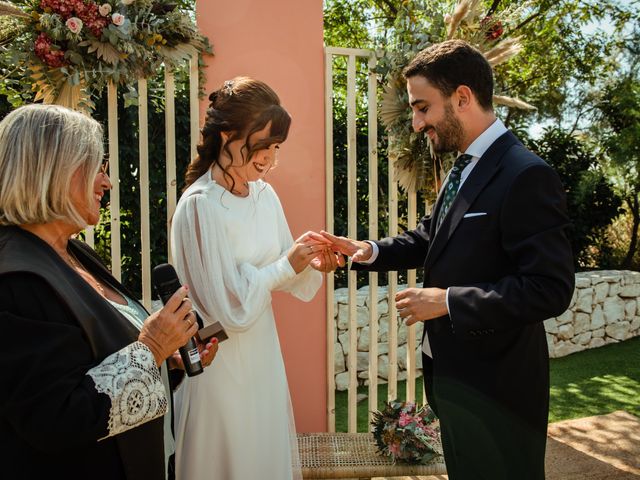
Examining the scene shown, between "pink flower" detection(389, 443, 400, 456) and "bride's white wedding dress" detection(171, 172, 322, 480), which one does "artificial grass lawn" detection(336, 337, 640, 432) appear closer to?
"pink flower" detection(389, 443, 400, 456)

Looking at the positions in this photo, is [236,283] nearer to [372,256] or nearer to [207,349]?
[207,349]

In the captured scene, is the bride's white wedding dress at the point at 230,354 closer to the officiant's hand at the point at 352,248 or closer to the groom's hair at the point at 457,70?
the officiant's hand at the point at 352,248

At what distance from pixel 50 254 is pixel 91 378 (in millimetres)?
356

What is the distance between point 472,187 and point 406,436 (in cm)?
182

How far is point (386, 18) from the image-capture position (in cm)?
1000

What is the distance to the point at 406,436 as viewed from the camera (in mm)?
3443

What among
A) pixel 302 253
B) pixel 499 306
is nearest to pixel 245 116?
pixel 302 253

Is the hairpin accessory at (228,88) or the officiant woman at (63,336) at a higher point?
the hairpin accessory at (228,88)

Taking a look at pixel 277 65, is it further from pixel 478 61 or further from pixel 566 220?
pixel 566 220

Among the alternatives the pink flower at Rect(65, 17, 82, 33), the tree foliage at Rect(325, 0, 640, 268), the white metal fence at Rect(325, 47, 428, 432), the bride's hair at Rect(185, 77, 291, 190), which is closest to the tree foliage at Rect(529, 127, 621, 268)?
the tree foliage at Rect(325, 0, 640, 268)

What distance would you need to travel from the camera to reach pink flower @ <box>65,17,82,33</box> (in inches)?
114

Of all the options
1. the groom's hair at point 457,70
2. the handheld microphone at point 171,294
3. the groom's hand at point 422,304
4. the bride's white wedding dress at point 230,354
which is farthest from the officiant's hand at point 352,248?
the handheld microphone at point 171,294

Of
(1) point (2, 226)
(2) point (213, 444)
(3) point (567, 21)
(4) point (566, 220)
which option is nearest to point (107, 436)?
(1) point (2, 226)

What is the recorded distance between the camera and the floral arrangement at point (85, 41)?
2.95 m
